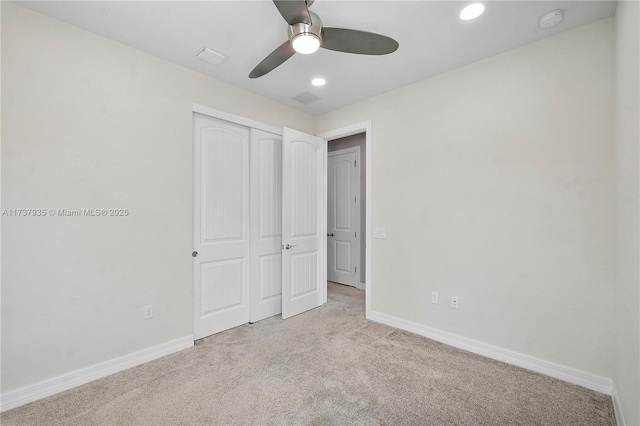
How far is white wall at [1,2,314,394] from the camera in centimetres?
187

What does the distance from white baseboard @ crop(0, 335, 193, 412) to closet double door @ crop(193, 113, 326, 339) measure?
0.97ft

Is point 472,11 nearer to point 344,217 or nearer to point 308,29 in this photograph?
point 308,29

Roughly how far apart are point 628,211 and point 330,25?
2.16 metres

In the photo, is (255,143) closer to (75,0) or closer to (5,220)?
(75,0)

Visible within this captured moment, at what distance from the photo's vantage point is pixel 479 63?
2.55 metres

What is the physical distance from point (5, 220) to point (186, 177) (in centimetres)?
120

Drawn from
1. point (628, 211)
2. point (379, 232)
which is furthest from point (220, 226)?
point (628, 211)

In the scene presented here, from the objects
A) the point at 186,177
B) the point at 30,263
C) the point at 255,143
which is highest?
the point at 255,143

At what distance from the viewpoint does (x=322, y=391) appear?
1.99 metres

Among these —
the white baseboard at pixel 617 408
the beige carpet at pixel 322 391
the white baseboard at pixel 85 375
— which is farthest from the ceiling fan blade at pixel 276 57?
the white baseboard at pixel 617 408

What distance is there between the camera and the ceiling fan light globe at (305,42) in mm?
1549

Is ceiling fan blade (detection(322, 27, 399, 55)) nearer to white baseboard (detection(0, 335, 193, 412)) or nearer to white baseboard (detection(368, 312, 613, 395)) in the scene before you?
white baseboard (detection(368, 312, 613, 395))

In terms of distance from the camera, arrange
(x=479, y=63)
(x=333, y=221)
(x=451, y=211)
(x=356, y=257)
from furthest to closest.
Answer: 1. (x=333, y=221)
2. (x=356, y=257)
3. (x=451, y=211)
4. (x=479, y=63)

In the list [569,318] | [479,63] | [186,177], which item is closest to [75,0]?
[186,177]
